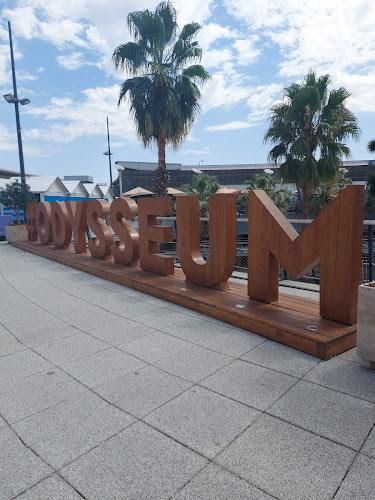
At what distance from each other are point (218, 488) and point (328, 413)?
1.08 m

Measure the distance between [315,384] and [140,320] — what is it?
8.08 ft

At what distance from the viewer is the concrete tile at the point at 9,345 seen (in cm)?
385

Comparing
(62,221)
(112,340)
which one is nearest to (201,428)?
(112,340)

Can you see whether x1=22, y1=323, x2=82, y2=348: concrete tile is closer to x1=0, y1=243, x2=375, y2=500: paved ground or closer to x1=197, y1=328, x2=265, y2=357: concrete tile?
x1=0, y1=243, x2=375, y2=500: paved ground

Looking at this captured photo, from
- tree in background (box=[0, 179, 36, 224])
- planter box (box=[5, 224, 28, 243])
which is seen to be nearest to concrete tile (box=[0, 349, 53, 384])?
planter box (box=[5, 224, 28, 243])

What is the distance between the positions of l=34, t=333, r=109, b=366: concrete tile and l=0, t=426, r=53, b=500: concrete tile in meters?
1.20

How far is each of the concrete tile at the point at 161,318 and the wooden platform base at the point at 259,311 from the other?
305 millimetres

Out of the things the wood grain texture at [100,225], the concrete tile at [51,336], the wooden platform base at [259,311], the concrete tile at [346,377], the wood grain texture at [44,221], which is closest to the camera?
the concrete tile at [346,377]

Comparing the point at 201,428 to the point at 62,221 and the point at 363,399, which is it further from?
the point at 62,221

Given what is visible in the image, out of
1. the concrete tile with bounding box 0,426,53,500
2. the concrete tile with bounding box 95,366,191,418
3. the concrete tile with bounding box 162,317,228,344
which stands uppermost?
the concrete tile with bounding box 162,317,228,344

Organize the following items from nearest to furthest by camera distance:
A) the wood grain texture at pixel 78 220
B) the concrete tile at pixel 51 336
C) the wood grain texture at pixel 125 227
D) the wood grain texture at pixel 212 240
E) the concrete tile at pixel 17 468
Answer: the concrete tile at pixel 17 468
the concrete tile at pixel 51 336
the wood grain texture at pixel 212 240
the wood grain texture at pixel 125 227
the wood grain texture at pixel 78 220

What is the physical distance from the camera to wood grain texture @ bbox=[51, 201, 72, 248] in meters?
10.2

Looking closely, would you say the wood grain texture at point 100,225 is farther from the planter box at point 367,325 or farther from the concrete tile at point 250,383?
the planter box at point 367,325

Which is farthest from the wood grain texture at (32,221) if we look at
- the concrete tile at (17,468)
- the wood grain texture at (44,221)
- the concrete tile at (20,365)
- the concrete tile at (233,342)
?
the concrete tile at (17,468)
